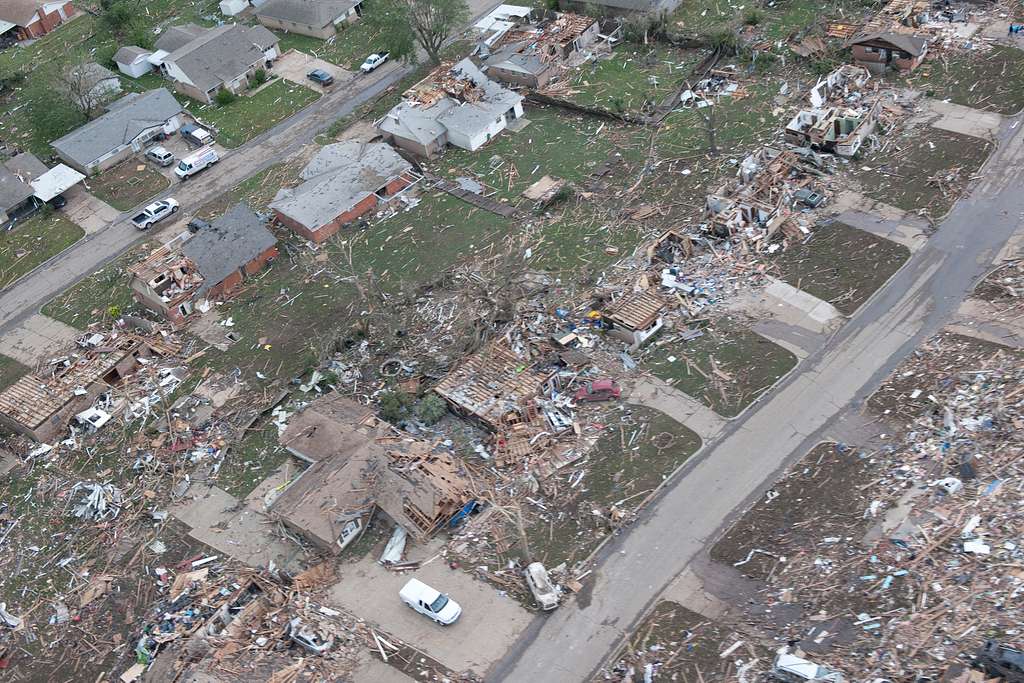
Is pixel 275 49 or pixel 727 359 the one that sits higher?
pixel 275 49

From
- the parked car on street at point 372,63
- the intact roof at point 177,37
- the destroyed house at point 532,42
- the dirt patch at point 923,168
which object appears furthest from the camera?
the intact roof at point 177,37

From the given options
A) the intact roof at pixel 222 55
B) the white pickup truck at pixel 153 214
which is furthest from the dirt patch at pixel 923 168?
the intact roof at pixel 222 55

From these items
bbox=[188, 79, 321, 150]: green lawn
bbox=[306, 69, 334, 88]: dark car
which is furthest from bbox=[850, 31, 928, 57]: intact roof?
bbox=[188, 79, 321, 150]: green lawn

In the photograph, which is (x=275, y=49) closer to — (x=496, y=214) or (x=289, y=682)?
(x=496, y=214)

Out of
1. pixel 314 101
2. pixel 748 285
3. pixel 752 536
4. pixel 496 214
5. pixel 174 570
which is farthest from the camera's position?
pixel 314 101

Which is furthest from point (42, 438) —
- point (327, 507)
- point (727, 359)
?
point (727, 359)

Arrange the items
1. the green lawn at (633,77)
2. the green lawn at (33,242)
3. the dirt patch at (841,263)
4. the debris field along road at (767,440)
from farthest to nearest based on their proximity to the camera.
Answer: the green lawn at (633,77)
the green lawn at (33,242)
the dirt patch at (841,263)
the debris field along road at (767,440)

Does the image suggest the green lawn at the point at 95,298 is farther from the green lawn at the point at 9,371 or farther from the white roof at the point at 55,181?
the white roof at the point at 55,181
